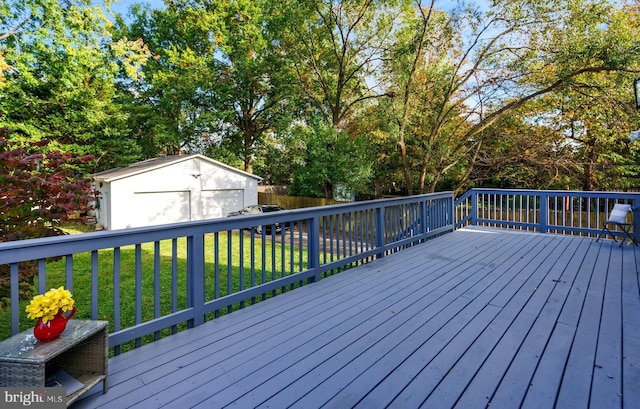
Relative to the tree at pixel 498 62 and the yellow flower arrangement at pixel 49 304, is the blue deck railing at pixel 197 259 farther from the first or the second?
the tree at pixel 498 62

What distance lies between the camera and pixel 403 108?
1076cm

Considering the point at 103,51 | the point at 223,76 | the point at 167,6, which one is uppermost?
the point at 167,6

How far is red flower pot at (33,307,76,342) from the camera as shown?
5.06 ft

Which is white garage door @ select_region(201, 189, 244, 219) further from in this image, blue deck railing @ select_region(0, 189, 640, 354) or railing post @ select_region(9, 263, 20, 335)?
railing post @ select_region(9, 263, 20, 335)

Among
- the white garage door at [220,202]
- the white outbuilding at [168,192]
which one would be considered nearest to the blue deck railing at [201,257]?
the white outbuilding at [168,192]

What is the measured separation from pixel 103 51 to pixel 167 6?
1066cm

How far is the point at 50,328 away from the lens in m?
1.56

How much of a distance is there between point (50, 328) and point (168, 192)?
13375 mm

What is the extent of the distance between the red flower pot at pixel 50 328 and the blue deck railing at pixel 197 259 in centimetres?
24

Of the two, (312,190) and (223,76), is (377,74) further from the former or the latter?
(223,76)

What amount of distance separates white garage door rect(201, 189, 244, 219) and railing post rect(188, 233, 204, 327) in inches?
504

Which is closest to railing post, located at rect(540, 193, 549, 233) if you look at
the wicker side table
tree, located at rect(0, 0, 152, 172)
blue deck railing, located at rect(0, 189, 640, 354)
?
blue deck railing, located at rect(0, 189, 640, 354)

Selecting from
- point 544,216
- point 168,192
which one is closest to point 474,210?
point 544,216

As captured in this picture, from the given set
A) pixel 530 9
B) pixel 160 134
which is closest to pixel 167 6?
pixel 160 134
